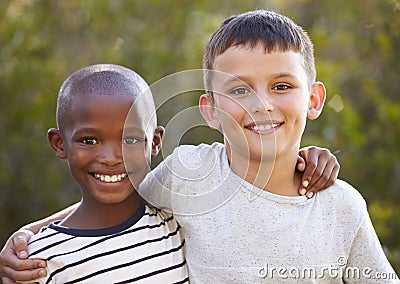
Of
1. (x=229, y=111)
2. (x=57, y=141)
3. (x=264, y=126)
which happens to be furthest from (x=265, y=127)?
(x=57, y=141)

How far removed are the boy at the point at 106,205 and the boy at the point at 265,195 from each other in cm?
11

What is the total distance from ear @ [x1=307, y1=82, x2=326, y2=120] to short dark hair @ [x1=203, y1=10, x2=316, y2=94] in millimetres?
37

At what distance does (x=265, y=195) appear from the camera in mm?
2521

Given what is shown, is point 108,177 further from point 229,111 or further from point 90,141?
point 229,111

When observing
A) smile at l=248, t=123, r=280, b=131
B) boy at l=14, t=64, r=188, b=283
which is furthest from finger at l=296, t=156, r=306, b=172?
boy at l=14, t=64, r=188, b=283

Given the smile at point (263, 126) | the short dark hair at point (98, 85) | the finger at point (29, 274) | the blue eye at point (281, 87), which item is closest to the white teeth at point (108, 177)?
the short dark hair at point (98, 85)

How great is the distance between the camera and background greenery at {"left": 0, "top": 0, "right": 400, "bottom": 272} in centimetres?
467

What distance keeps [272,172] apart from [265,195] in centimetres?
9

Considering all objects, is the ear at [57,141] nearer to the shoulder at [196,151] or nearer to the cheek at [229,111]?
the shoulder at [196,151]

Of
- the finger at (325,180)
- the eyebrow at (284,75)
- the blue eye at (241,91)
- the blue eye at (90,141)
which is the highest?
the eyebrow at (284,75)

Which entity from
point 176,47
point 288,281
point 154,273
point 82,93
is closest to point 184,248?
point 154,273

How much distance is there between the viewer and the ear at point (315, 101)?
2.63 metres

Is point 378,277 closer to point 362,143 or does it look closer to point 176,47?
point 362,143

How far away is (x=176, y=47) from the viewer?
510cm
